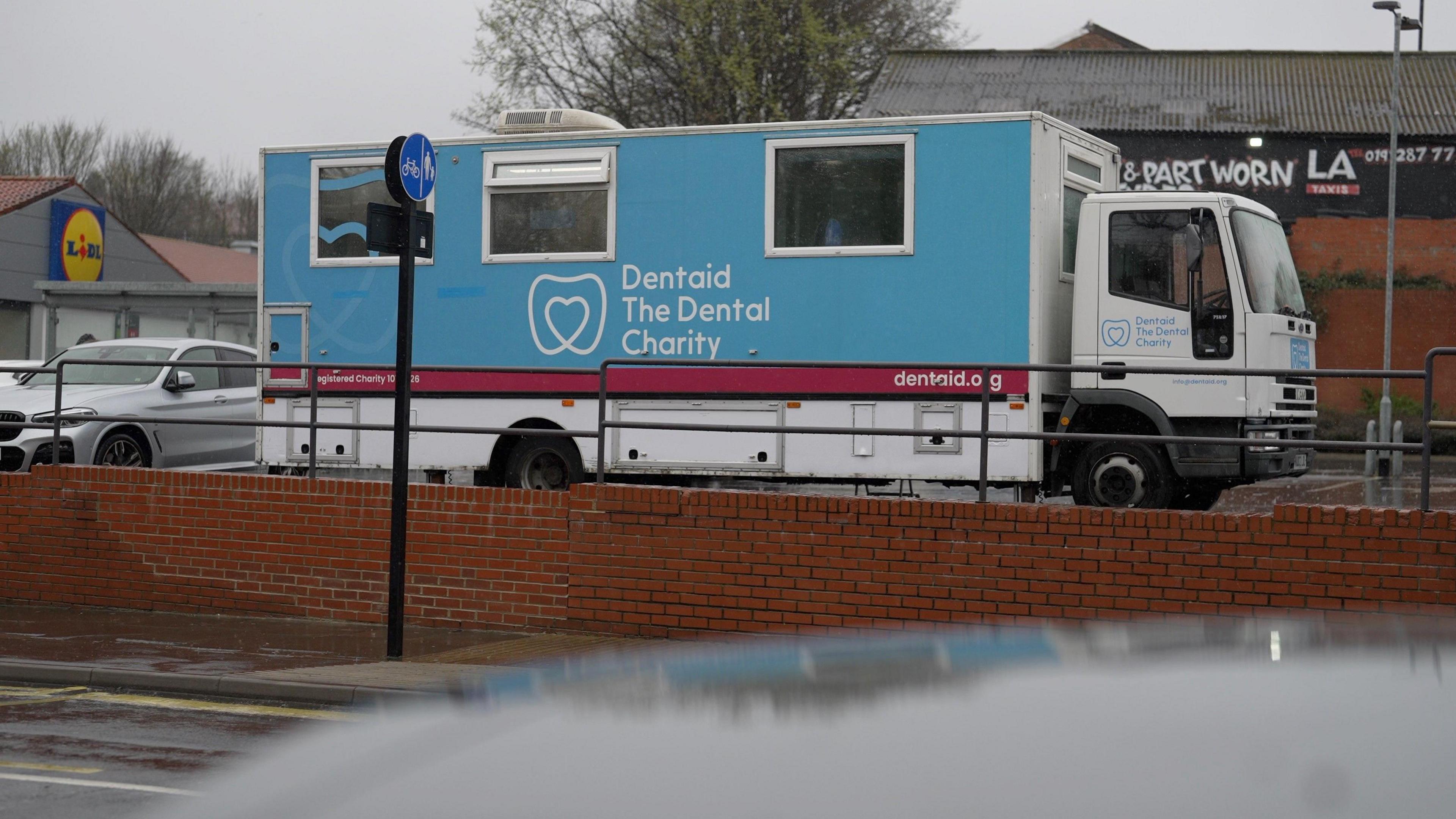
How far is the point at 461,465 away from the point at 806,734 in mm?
9400

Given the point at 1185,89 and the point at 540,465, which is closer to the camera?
the point at 540,465

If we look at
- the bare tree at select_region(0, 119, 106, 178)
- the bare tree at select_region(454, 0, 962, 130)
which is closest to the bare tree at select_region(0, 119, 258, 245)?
the bare tree at select_region(0, 119, 106, 178)

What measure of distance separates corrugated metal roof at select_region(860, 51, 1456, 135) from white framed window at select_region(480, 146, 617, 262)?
71.3 feet

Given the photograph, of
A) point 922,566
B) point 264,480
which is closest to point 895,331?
point 922,566

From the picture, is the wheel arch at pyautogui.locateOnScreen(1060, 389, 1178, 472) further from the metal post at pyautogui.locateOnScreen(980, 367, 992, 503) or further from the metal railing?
the metal post at pyautogui.locateOnScreen(980, 367, 992, 503)

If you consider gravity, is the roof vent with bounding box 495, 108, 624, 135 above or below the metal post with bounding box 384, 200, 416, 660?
above

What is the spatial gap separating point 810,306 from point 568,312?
6.70 ft

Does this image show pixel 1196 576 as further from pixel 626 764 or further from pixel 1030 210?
pixel 626 764

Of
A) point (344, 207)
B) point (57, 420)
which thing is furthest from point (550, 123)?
point (57, 420)

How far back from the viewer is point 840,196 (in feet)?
35.6

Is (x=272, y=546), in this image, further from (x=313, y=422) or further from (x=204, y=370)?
(x=204, y=370)

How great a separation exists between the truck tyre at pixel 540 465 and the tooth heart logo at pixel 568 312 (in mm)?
742

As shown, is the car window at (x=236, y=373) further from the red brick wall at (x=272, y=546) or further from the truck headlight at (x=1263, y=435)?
the truck headlight at (x=1263, y=435)

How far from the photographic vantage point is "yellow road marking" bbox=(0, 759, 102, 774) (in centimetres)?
604
